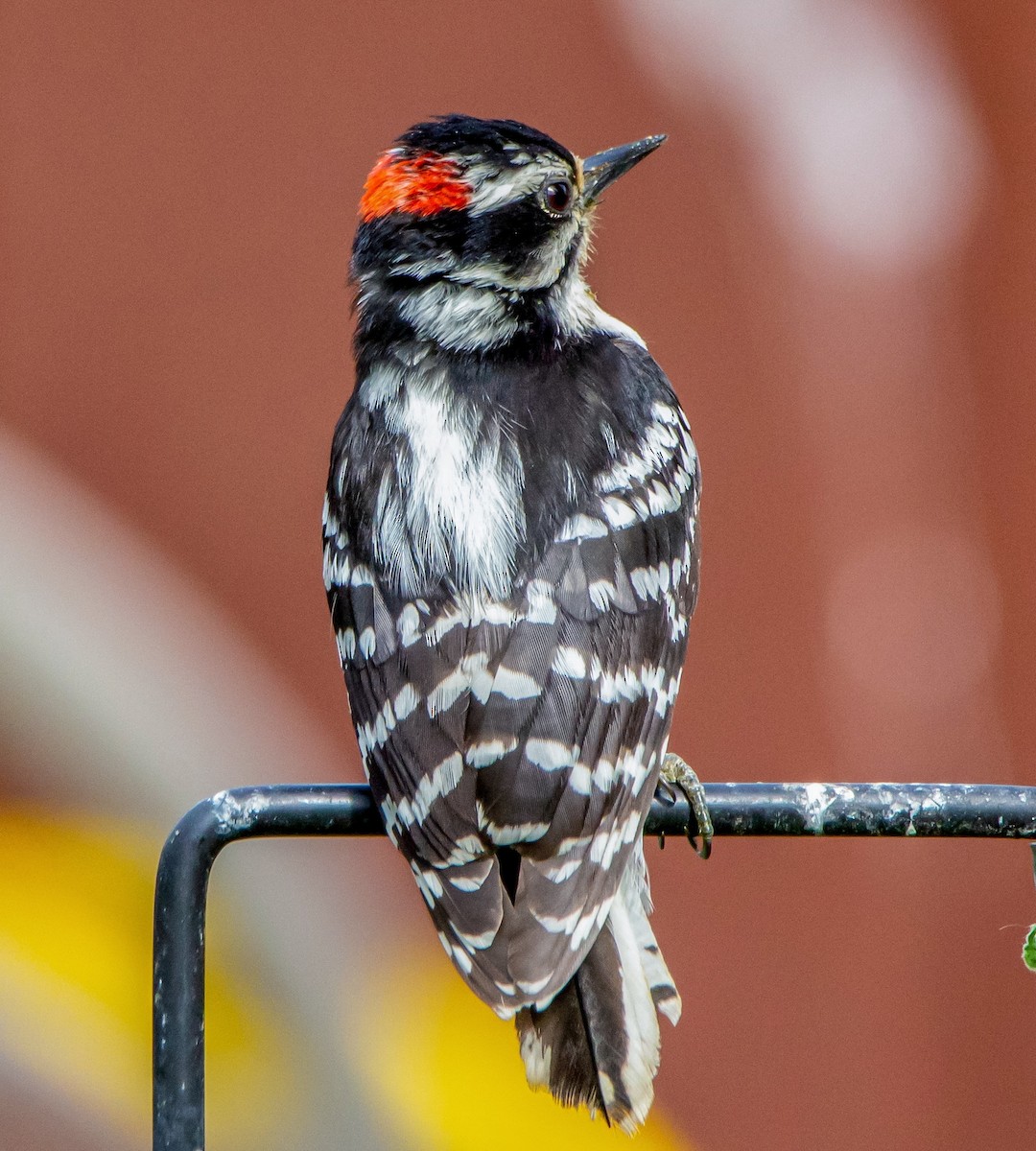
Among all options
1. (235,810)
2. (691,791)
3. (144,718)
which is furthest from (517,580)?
(144,718)

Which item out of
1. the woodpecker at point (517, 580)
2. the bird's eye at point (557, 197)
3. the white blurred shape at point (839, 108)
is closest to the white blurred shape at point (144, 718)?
the woodpecker at point (517, 580)

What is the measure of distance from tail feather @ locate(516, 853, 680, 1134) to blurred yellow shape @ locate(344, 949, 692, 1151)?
2.36 metres

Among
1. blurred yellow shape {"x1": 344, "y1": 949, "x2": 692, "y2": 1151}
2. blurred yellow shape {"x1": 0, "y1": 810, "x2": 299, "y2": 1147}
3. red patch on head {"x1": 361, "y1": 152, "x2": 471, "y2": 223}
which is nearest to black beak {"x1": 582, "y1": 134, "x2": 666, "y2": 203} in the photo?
red patch on head {"x1": 361, "y1": 152, "x2": 471, "y2": 223}

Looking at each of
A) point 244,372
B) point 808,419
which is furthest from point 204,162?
point 808,419

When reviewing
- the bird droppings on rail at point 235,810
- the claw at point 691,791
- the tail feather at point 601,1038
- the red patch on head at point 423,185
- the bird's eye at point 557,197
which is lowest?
the tail feather at point 601,1038

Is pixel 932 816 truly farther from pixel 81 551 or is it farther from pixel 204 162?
pixel 204 162

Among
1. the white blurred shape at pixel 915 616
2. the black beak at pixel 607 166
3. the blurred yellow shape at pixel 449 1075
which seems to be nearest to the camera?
the black beak at pixel 607 166

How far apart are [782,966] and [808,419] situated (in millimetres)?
1743

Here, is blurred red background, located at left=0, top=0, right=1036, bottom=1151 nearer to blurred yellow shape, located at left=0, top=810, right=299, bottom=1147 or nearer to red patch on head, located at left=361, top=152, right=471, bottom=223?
blurred yellow shape, located at left=0, top=810, right=299, bottom=1147

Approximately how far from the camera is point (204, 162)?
4.78m

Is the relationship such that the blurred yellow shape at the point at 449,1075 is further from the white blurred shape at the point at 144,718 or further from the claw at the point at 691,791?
the claw at the point at 691,791

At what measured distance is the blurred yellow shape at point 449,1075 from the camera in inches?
181

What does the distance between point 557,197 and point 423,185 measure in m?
0.31

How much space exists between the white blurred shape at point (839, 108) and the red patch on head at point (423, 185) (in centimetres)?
201
